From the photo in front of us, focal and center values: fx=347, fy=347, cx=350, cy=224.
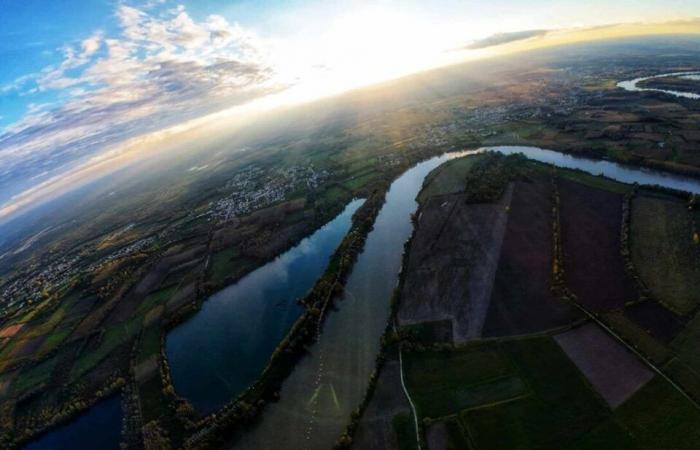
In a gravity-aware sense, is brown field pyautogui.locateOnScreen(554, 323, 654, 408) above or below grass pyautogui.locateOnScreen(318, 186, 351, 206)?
below

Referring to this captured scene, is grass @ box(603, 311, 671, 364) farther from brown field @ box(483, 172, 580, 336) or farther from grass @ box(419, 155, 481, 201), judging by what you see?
grass @ box(419, 155, 481, 201)

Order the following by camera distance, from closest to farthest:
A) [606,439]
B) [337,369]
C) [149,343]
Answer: [606,439] < [337,369] < [149,343]

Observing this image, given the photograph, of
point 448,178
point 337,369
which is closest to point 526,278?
point 337,369

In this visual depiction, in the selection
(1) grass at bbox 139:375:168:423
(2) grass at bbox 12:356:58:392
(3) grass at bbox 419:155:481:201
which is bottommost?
(1) grass at bbox 139:375:168:423

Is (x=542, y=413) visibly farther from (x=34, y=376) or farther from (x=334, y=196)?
(x=334, y=196)

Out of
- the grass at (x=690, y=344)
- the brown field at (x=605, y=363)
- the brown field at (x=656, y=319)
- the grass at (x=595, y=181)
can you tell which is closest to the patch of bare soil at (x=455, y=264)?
the brown field at (x=605, y=363)

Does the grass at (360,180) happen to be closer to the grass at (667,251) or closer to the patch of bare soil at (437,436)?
the grass at (667,251)

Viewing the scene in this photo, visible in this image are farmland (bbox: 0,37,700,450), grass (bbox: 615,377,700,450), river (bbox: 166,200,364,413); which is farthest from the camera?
river (bbox: 166,200,364,413)

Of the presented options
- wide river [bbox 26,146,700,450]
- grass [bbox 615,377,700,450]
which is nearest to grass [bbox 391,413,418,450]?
wide river [bbox 26,146,700,450]
